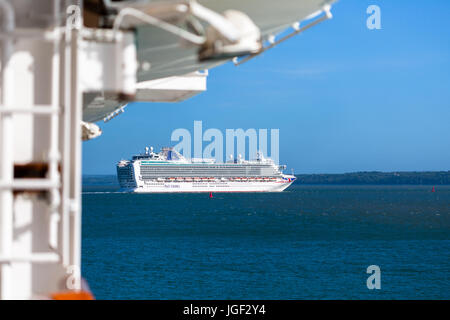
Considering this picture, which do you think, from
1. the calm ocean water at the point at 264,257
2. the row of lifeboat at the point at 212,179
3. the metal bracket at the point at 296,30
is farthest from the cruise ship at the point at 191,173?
the metal bracket at the point at 296,30

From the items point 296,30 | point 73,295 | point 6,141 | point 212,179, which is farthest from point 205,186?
point 6,141

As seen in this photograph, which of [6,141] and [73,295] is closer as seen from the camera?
[6,141]

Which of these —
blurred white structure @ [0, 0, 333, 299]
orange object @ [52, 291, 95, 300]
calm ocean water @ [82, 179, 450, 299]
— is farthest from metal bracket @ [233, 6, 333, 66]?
calm ocean water @ [82, 179, 450, 299]

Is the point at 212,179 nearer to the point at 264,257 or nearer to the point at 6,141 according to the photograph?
the point at 264,257

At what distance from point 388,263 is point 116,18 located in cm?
5006

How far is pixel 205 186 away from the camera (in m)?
152

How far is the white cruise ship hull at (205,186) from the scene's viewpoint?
15125 cm

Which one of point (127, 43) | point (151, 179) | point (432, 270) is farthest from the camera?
point (151, 179)

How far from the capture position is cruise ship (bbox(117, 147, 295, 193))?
150750 millimetres

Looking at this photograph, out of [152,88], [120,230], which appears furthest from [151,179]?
[152,88]

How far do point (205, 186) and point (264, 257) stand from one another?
3928 inches

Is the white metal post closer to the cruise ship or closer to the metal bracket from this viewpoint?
the metal bracket

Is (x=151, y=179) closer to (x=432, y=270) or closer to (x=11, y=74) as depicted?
(x=432, y=270)

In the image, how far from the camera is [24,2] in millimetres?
4586
